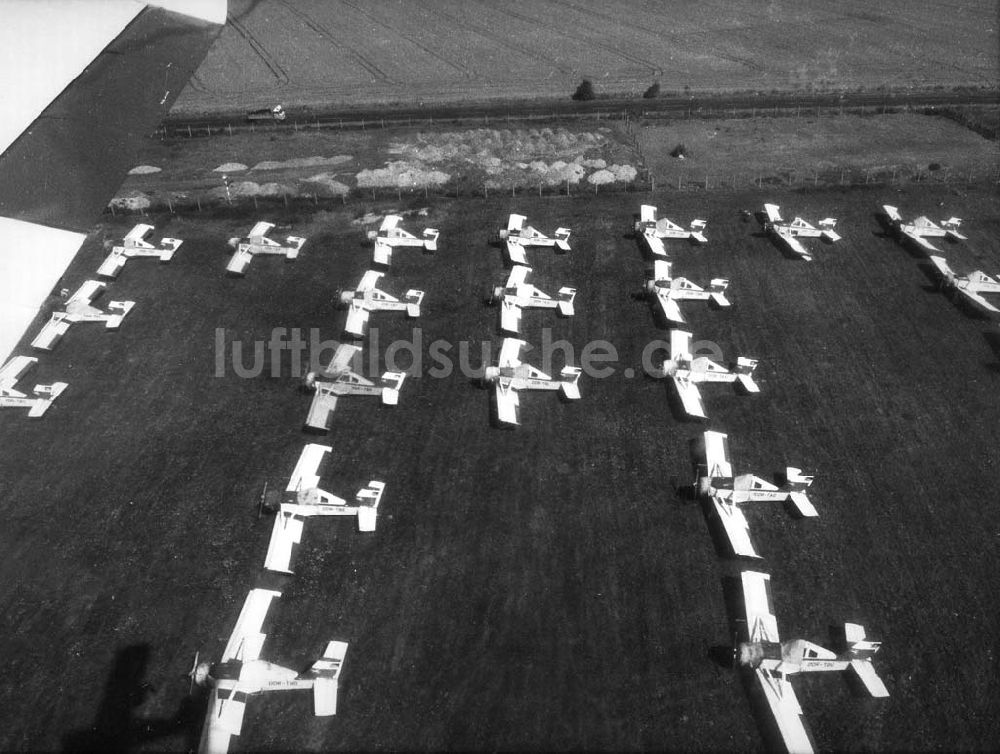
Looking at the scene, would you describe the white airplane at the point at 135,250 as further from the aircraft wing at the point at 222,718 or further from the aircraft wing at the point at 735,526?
the aircraft wing at the point at 735,526

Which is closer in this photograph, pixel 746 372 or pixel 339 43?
pixel 746 372

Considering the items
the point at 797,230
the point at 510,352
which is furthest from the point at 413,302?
the point at 797,230

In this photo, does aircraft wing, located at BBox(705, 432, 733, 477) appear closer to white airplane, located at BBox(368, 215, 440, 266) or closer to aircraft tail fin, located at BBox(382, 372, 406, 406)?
aircraft tail fin, located at BBox(382, 372, 406, 406)

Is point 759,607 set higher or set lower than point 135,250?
lower

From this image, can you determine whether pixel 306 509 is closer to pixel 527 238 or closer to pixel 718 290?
pixel 527 238

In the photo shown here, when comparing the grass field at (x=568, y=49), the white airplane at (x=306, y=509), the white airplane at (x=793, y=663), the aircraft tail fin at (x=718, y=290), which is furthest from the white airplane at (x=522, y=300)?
the grass field at (x=568, y=49)

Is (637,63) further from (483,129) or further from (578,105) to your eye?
(483,129)

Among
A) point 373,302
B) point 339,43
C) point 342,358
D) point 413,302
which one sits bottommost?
point 342,358
